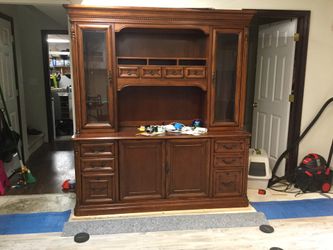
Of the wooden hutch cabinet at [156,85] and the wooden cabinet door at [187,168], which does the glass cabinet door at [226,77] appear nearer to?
the wooden hutch cabinet at [156,85]

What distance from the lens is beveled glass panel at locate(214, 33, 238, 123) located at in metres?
2.90

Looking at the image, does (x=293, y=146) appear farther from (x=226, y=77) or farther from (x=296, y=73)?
(x=226, y=77)

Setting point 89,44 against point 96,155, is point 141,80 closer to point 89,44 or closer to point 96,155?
point 89,44

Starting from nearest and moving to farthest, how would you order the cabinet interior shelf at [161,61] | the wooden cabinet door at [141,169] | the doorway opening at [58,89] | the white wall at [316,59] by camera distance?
1. the wooden cabinet door at [141,169]
2. the cabinet interior shelf at [161,61]
3. the white wall at [316,59]
4. the doorway opening at [58,89]

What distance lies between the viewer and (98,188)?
2.82m

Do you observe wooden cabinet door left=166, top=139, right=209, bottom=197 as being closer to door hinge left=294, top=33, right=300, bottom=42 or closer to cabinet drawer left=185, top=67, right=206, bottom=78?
cabinet drawer left=185, top=67, right=206, bottom=78

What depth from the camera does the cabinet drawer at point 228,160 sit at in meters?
2.94

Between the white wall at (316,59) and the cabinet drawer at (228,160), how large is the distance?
1134mm

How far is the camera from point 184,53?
10.3 feet

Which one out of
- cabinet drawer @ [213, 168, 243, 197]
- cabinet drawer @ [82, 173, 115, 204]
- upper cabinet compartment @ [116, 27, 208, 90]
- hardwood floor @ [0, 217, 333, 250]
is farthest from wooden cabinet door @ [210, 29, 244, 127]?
cabinet drawer @ [82, 173, 115, 204]

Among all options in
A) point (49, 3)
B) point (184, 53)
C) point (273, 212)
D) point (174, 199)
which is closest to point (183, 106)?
point (184, 53)

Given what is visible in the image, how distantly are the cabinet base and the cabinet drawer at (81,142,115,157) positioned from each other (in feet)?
1.67

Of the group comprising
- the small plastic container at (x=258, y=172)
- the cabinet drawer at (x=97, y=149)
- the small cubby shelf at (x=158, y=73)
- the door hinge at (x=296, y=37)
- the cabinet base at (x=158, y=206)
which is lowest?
the cabinet base at (x=158, y=206)

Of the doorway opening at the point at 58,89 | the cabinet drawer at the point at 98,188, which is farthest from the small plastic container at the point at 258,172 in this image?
the doorway opening at the point at 58,89
